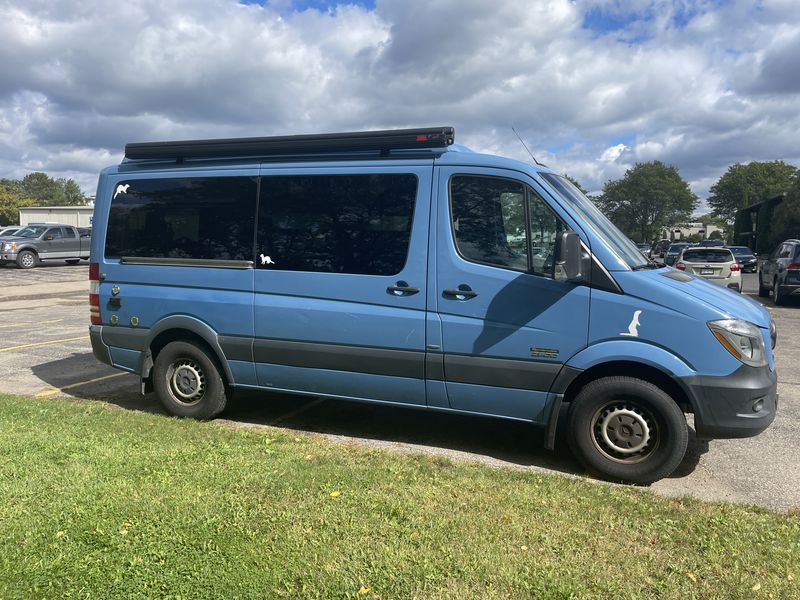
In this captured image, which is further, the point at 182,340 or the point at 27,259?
the point at 27,259

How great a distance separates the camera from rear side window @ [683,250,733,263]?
17094 mm

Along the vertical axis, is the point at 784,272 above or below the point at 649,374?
above

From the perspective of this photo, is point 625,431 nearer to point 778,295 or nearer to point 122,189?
point 122,189

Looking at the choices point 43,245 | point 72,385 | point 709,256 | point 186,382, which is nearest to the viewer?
point 186,382

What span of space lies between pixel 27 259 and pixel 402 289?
27.7 m

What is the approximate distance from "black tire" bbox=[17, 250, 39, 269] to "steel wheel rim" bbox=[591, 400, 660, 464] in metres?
28.7

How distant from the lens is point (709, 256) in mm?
17203

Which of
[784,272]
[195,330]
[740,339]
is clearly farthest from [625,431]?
[784,272]

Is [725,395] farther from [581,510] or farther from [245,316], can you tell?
[245,316]

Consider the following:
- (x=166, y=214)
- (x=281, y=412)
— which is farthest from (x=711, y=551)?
(x=166, y=214)

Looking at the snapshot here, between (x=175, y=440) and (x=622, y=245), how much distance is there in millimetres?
3742

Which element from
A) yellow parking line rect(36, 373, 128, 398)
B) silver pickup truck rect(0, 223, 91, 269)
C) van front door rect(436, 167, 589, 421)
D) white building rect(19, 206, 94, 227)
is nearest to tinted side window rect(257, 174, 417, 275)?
van front door rect(436, 167, 589, 421)

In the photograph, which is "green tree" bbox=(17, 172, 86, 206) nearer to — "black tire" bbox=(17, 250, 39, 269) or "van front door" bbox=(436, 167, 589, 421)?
"black tire" bbox=(17, 250, 39, 269)

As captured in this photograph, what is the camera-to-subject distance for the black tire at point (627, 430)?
4.30 m
